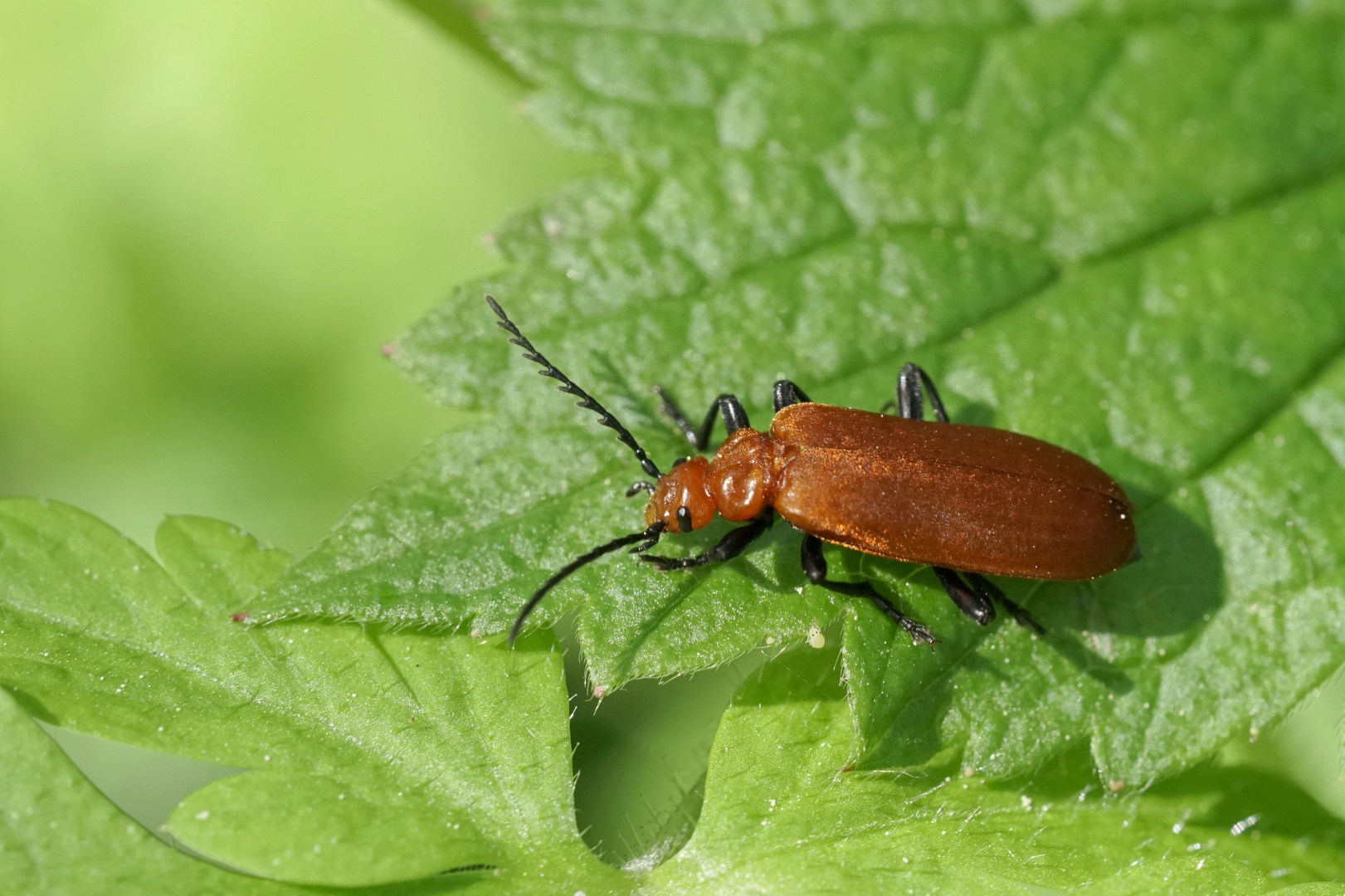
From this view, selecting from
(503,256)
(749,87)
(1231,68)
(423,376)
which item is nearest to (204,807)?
(423,376)

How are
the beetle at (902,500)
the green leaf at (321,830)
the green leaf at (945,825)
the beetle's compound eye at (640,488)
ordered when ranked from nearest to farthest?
the green leaf at (321,830) < the green leaf at (945,825) < the beetle at (902,500) < the beetle's compound eye at (640,488)

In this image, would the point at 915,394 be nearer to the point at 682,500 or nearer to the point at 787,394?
the point at 787,394

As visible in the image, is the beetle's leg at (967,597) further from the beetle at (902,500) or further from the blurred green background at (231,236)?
the blurred green background at (231,236)

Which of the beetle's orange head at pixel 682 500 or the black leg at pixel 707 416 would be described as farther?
the black leg at pixel 707 416

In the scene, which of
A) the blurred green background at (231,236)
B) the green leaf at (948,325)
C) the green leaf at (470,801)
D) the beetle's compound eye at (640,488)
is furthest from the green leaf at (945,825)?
the blurred green background at (231,236)

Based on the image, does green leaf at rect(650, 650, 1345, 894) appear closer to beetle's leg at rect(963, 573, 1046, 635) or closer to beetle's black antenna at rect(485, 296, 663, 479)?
beetle's leg at rect(963, 573, 1046, 635)

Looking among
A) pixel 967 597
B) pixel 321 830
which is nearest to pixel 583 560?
pixel 321 830
